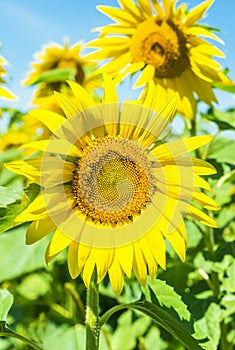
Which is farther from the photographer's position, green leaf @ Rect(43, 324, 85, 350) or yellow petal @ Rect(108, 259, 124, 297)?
green leaf @ Rect(43, 324, 85, 350)

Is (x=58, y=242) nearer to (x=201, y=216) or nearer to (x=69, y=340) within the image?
(x=201, y=216)

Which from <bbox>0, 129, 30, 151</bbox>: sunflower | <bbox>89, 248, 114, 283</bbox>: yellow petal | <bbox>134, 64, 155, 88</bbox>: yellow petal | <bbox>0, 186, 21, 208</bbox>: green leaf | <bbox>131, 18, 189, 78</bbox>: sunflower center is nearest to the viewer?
<bbox>0, 186, 21, 208</bbox>: green leaf

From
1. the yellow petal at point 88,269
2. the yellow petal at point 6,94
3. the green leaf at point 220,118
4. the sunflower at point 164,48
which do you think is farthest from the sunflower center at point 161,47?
the yellow petal at point 88,269

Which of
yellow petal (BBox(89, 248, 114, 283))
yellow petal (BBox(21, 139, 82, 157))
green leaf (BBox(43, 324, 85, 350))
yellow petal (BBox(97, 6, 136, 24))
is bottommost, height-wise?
green leaf (BBox(43, 324, 85, 350))

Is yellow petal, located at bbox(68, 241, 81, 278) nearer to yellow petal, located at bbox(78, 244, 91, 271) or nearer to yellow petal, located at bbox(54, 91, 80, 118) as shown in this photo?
yellow petal, located at bbox(78, 244, 91, 271)

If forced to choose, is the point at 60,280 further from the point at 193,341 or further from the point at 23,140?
the point at 193,341

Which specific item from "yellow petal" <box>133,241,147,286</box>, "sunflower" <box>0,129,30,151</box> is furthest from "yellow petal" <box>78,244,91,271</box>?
"sunflower" <box>0,129,30,151</box>

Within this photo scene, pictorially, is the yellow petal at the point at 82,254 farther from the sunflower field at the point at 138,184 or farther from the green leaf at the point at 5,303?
the green leaf at the point at 5,303

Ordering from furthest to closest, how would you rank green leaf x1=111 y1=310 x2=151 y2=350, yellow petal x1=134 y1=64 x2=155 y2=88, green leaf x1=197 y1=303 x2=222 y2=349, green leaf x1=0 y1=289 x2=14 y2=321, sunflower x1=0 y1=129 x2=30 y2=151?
sunflower x1=0 y1=129 x2=30 y2=151
green leaf x1=111 y1=310 x2=151 y2=350
yellow petal x1=134 y1=64 x2=155 y2=88
green leaf x1=197 y1=303 x2=222 y2=349
green leaf x1=0 y1=289 x2=14 y2=321
